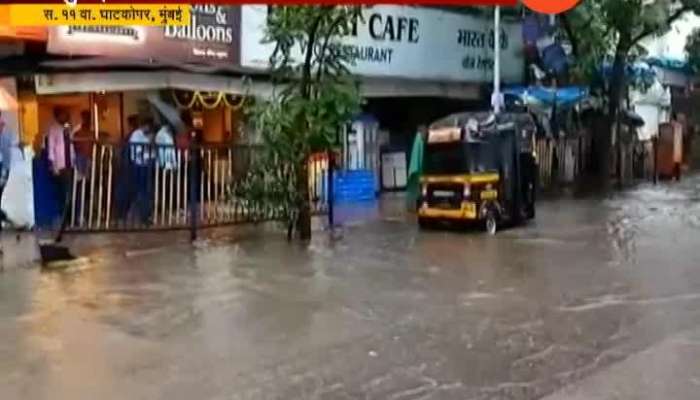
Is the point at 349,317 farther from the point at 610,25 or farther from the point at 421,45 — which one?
the point at 610,25

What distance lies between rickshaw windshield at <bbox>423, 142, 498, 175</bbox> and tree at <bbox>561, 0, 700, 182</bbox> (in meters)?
10.8

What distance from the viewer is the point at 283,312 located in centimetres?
1144

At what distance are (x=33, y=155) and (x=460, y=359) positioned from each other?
989 cm

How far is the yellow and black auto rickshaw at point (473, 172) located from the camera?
18.9 metres

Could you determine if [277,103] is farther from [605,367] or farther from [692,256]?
[605,367]

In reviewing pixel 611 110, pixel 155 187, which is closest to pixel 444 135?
pixel 155 187

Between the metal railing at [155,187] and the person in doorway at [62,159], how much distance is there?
0.14 m

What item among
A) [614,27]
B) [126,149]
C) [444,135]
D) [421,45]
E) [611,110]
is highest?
[614,27]

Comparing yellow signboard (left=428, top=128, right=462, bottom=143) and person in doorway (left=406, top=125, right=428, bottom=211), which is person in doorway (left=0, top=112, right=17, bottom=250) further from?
person in doorway (left=406, top=125, right=428, bottom=211)

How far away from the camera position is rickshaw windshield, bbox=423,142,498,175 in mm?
18998

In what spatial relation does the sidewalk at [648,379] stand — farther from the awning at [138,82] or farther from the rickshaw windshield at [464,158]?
the awning at [138,82]

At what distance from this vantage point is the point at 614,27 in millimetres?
30859

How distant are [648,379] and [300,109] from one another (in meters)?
8.89

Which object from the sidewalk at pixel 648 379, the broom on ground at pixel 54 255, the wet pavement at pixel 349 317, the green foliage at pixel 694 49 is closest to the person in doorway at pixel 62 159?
the wet pavement at pixel 349 317
